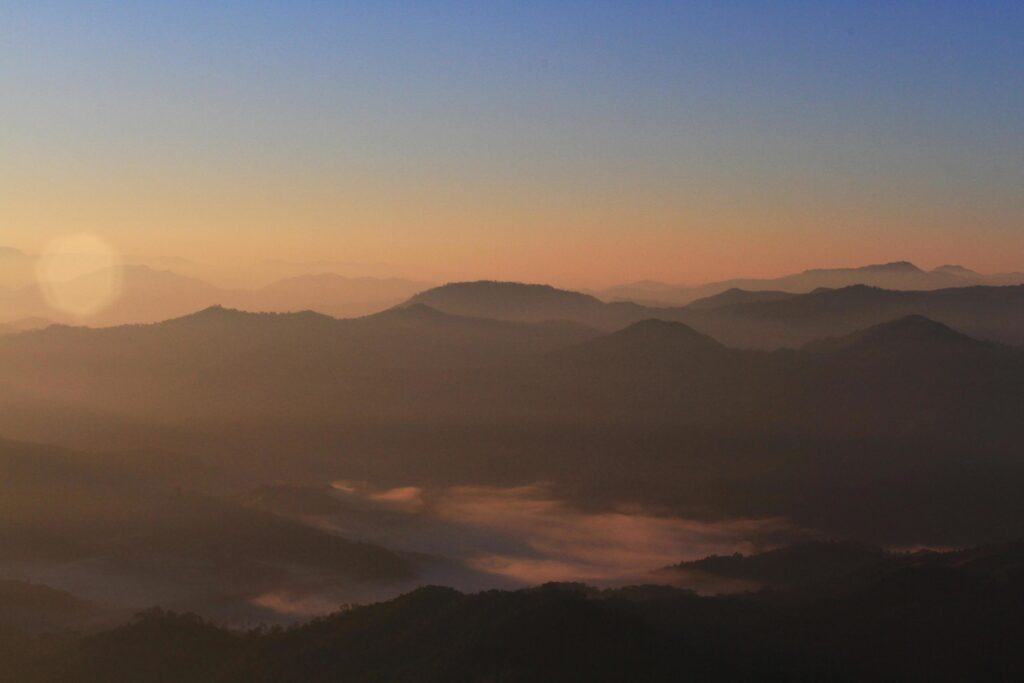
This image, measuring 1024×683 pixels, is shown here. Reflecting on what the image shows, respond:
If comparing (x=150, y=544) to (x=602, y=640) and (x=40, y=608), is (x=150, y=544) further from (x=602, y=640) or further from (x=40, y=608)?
(x=602, y=640)

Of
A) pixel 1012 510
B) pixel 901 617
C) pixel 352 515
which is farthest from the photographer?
pixel 1012 510

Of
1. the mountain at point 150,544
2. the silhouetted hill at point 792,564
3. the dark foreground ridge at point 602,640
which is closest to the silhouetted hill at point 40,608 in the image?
the mountain at point 150,544

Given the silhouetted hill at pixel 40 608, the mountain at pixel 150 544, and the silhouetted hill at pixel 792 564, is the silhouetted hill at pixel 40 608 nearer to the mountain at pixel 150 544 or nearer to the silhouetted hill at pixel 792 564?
the mountain at pixel 150 544

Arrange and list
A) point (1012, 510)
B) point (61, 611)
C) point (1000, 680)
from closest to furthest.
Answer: point (1000, 680)
point (61, 611)
point (1012, 510)

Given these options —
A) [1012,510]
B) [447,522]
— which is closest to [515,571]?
[447,522]

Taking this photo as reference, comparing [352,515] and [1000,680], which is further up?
[1000,680]

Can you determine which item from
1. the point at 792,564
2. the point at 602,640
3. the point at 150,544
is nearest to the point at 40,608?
the point at 150,544

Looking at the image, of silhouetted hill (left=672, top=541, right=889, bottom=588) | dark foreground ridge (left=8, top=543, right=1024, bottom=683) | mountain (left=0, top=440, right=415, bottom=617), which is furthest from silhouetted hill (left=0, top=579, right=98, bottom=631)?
silhouetted hill (left=672, top=541, right=889, bottom=588)

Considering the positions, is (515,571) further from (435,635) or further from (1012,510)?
(1012,510)
